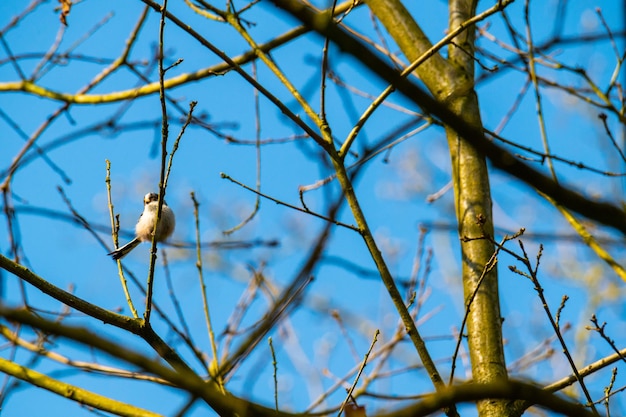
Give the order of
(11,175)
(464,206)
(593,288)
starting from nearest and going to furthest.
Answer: (464,206)
(11,175)
(593,288)

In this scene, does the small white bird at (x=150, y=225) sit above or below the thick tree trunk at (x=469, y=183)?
above

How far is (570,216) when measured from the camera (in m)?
2.91

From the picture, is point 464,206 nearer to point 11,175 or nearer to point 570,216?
point 570,216

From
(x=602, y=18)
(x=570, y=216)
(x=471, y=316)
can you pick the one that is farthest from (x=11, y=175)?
(x=602, y=18)

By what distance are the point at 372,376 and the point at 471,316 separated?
1312 mm

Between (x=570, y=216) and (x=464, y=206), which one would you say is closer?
(x=464, y=206)

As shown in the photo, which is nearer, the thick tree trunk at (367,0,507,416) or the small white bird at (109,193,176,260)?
the thick tree trunk at (367,0,507,416)

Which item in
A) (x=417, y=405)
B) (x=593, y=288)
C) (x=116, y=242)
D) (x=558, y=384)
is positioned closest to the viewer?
(x=417, y=405)

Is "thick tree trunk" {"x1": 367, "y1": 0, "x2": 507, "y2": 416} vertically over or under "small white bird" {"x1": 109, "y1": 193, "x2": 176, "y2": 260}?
under

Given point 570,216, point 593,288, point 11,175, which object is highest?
point 593,288

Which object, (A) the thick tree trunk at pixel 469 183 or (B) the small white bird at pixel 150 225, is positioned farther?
(B) the small white bird at pixel 150 225

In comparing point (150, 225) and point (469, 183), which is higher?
point (150, 225)

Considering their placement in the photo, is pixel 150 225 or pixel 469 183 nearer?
pixel 469 183

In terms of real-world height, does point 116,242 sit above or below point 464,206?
below
